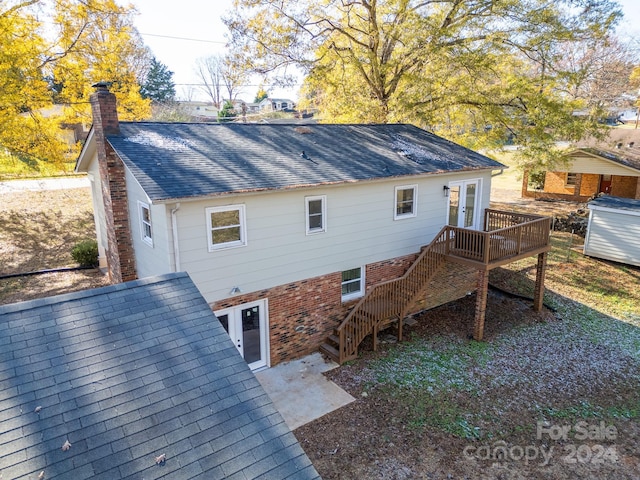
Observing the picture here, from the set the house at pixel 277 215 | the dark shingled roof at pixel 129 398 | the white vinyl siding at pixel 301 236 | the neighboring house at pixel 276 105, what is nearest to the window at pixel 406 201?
the house at pixel 277 215

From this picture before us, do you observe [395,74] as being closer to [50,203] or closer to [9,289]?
[9,289]

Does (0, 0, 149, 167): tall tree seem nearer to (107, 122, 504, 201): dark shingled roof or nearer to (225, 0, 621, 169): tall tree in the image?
(225, 0, 621, 169): tall tree

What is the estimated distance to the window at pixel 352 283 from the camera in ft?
40.8

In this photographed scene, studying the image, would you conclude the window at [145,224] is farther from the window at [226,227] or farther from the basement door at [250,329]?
the basement door at [250,329]

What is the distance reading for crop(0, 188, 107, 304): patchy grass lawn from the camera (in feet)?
49.6

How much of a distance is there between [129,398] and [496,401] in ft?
26.9

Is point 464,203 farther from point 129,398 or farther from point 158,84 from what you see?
point 158,84

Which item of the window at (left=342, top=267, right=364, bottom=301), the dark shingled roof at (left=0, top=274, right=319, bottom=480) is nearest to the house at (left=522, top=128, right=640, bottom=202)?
the window at (left=342, top=267, right=364, bottom=301)

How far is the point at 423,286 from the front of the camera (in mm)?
12930

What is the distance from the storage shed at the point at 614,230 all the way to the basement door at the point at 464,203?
8.04 metres

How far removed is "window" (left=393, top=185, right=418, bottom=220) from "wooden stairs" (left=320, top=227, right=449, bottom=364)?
116 cm

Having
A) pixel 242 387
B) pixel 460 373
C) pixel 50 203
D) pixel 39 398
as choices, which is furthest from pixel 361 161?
pixel 50 203

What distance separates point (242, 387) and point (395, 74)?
1949 cm

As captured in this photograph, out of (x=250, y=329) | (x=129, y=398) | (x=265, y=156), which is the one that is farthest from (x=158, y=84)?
(x=129, y=398)
